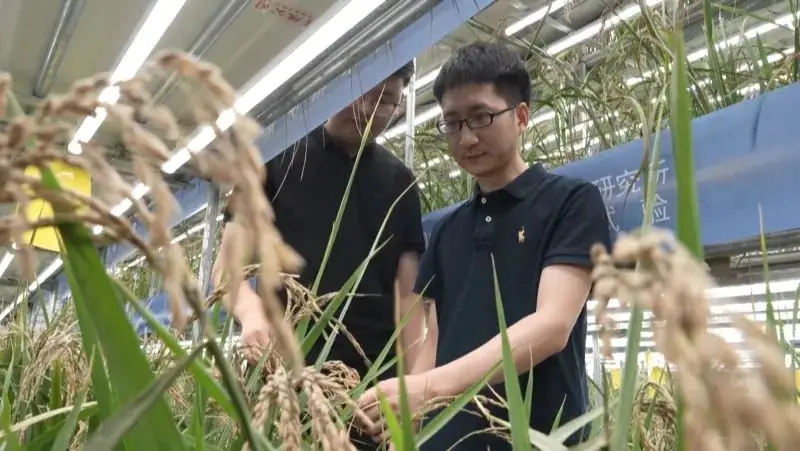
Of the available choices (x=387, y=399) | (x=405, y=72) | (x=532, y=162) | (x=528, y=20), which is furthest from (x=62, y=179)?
(x=528, y=20)

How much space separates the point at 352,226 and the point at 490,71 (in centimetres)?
36

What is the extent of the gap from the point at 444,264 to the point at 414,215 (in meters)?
0.22

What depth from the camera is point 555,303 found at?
26.5 inches

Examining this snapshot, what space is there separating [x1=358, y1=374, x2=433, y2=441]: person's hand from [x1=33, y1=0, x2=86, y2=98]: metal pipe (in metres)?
2.79

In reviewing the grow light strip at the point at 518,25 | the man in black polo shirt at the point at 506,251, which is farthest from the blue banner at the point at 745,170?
the grow light strip at the point at 518,25

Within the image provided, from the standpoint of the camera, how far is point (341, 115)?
1226 millimetres

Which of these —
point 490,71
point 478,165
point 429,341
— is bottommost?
point 429,341

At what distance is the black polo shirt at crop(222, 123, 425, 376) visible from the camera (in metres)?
1.07

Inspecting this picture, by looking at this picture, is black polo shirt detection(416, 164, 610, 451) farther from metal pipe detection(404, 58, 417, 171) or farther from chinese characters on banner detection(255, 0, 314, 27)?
chinese characters on banner detection(255, 0, 314, 27)

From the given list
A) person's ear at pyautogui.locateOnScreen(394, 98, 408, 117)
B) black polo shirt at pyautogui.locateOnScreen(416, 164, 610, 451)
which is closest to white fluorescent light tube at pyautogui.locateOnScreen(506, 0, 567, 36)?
person's ear at pyautogui.locateOnScreen(394, 98, 408, 117)

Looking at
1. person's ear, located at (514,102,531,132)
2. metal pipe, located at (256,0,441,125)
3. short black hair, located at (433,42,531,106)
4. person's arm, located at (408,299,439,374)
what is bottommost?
person's arm, located at (408,299,439,374)

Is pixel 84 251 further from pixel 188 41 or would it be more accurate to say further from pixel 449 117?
pixel 188 41

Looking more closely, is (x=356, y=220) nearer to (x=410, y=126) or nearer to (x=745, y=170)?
(x=745, y=170)

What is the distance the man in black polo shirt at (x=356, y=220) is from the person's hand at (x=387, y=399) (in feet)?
1.64
